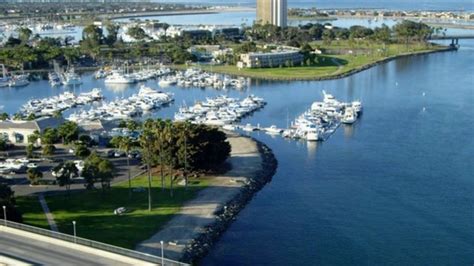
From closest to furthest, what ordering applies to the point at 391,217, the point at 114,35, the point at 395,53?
the point at 391,217 < the point at 395,53 < the point at 114,35

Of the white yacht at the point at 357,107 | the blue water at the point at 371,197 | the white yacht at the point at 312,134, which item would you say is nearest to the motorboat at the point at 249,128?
the blue water at the point at 371,197

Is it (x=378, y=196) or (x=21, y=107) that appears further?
(x=21, y=107)

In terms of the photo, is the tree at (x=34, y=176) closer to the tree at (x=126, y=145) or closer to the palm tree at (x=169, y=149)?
the tree at (x=126, y=145)

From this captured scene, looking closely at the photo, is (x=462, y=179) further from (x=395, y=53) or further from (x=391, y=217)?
(x=395, y=53)

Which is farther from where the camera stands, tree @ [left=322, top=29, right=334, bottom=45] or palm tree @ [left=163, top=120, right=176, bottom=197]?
tree @ [left=322, top=29, right=334, bottom=45]

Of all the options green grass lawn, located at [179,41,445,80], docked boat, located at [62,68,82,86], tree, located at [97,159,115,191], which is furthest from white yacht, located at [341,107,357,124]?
docked boat, located at [62,68,82,86]

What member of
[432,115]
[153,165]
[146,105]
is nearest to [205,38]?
[146,105]

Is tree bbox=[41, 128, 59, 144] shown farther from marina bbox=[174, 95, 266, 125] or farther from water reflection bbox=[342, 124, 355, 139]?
water reflection bbox=[342, 124, 355, 139]
